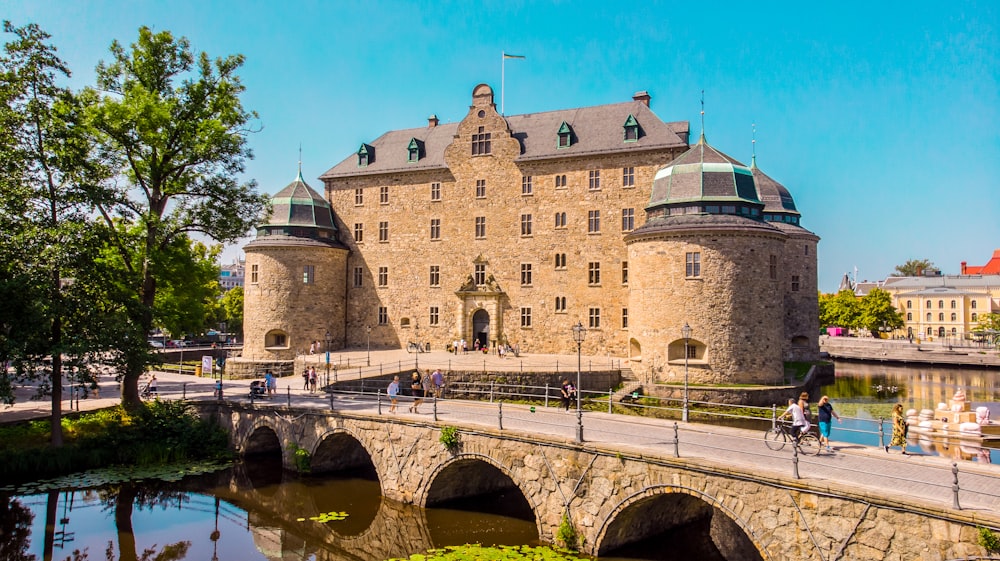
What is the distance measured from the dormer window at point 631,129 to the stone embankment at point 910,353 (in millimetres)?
37547

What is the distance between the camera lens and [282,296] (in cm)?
4025

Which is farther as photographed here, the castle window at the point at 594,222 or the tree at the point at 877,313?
the tree at the point at 877,313

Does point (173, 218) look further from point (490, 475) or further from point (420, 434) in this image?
point (490, 475)

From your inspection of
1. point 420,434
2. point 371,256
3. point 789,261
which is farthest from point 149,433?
point 789,261

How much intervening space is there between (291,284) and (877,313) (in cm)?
6751

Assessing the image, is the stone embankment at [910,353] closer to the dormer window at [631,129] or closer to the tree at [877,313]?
the tree at [877,313]

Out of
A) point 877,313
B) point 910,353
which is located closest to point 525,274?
point 910,353

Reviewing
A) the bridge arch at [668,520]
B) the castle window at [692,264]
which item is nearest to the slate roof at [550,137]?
the castle window at [692,264]

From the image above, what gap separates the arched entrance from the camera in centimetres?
4081

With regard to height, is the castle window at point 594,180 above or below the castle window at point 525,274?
above

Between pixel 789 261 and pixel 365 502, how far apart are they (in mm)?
34815

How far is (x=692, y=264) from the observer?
30.8 m

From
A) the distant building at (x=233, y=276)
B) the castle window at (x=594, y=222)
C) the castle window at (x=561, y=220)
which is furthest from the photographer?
the distant building at (x=233, y=276)

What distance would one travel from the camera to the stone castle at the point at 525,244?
31766mm
